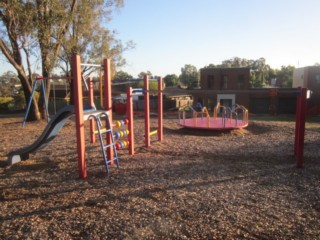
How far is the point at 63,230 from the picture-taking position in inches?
141

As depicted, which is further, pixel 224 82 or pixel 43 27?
pixel 224 82

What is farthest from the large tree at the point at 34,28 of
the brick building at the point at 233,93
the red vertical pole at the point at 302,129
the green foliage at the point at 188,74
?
the green foliage at the point at 188,74

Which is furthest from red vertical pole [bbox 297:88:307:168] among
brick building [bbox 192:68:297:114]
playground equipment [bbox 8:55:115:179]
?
brick building [bbox 192:68:297:114]

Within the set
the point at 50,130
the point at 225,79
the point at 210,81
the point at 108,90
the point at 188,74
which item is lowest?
the point at 50,130

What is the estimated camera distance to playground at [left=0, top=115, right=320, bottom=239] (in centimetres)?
356

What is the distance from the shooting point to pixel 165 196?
4.61m

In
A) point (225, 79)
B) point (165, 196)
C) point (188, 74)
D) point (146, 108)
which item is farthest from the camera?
point (188, 74)

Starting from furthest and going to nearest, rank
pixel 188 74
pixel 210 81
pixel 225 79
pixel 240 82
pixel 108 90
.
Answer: pixel 188 74, pixel 210 81, pixel 225 79, pixel 240 82, pixel 108 90

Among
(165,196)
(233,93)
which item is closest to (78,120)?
(165,196)

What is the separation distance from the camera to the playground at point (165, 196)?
11.7 feet

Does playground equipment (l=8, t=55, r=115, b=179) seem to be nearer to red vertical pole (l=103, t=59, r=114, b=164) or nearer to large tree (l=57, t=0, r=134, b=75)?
red vertical pole (l=103, t=59, r=114, b=164)

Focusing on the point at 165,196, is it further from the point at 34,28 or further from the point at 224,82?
the point at 224,82

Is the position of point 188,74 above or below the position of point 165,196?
above

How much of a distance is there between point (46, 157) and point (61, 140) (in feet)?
7.80
